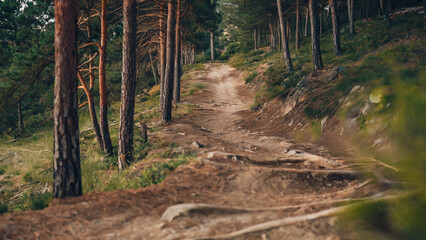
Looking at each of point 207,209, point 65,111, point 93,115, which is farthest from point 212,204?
Answer: point 93,115

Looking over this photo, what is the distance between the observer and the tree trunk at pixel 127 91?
27.3 ft

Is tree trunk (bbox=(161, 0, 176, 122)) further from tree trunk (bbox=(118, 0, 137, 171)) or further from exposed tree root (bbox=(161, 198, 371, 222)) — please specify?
exposed tree root (bbox=(161, 198, 371, 222))

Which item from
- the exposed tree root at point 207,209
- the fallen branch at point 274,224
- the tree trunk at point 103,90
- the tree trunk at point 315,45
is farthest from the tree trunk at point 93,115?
the tree trunk at point 315,45

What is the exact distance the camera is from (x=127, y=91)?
8391mm

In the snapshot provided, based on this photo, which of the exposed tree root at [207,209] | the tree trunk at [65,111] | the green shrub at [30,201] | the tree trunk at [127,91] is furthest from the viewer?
the tree trunk at [127,91]

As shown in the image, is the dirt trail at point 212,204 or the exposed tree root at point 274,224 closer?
the exposed tree root at point 274,224

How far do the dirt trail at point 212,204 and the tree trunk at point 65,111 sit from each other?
61 centimetres

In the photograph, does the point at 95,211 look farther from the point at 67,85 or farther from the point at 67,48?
the point at 67,48

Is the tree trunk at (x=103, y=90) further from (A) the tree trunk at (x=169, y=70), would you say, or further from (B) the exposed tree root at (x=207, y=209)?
(B) the exposed tree root at (x=207, y=209)

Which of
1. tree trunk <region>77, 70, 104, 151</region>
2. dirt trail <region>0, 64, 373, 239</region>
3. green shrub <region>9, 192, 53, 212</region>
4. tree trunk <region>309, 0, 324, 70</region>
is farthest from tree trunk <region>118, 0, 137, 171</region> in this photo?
tree trunk <region>309, 0, 324, 70</region>

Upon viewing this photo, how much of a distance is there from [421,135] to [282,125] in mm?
10147

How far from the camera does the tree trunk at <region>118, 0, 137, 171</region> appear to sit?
833 cm

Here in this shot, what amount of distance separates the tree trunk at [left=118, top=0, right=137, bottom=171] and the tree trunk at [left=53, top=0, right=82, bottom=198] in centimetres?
287

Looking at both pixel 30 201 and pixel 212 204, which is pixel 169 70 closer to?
pixel 30 201
